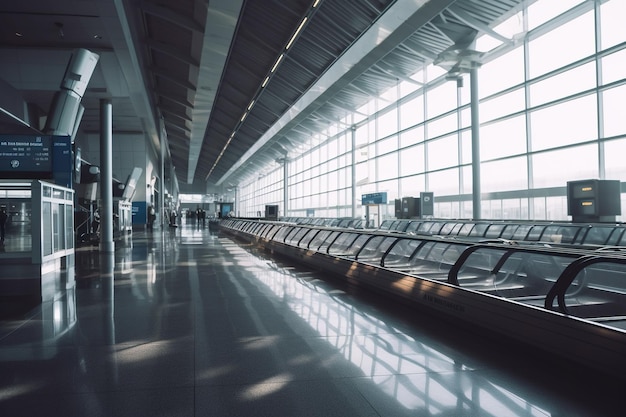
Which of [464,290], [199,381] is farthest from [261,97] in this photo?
[199,381]

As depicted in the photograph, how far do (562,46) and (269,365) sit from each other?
17.3 meters

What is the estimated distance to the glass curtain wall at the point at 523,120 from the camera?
14906mm

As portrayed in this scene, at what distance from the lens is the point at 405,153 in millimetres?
26047

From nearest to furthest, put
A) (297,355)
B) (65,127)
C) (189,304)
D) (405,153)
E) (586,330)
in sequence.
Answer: (586,330) → (297,355) → (189,304) → (65,127) → (405,153)

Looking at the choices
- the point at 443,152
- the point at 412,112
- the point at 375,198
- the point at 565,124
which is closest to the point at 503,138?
the point at 565,124

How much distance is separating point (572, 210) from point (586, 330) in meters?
11.2

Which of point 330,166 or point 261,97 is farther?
point 330,166

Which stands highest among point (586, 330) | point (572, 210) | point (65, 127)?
point (65, 127)

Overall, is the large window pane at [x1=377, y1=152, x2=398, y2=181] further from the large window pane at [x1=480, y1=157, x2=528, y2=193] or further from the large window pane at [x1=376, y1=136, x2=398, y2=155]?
the large window pane at [x1=480, y1=157, x2=528, y2=193]

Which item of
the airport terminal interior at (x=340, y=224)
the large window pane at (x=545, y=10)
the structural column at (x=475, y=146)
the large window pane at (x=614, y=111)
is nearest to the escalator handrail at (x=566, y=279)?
the airport terminal interior at (x=340, y=224)

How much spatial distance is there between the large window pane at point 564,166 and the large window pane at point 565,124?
0.33 meters

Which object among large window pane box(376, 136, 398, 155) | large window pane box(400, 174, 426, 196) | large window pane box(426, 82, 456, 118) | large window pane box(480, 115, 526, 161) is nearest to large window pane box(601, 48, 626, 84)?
large window pane box(480, 115, 526, 161)

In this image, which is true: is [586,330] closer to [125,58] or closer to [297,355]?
[297,355]

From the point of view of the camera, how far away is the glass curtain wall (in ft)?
48.9
